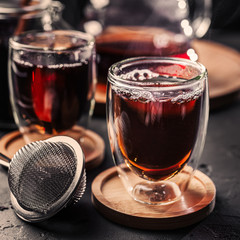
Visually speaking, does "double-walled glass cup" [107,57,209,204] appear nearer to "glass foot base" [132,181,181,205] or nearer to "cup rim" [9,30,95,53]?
"glass foot base" [132,181,181,205]

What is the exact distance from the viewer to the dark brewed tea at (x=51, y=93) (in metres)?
1.05

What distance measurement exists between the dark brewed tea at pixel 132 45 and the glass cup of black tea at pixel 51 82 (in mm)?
214

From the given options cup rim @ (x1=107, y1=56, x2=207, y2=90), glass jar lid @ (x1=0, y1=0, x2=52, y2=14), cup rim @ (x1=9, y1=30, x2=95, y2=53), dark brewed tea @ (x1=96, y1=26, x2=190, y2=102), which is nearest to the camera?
cup rim @ (x1=107, y1=56, x2=207, y2=90)

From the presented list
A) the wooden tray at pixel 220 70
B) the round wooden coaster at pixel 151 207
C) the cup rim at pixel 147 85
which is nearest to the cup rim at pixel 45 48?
the cup rim at pixel 147 85

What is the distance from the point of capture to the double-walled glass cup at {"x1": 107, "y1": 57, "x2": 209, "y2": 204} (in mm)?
848

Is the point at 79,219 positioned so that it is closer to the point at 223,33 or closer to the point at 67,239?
the point at 67,239

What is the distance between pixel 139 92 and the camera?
Answer: 2.77 feet

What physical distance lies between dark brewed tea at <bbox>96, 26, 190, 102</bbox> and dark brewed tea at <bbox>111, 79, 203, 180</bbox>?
44 centimetres

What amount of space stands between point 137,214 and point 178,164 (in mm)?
121

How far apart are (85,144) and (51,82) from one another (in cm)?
17

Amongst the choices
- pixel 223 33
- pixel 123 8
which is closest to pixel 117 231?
pixel 123 8

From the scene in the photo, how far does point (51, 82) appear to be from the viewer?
105cm

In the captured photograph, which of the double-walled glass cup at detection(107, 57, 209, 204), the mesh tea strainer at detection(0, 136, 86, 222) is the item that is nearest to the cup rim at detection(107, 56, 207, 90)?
the double-walled glass cup at detection(107, 57, 209, 204)

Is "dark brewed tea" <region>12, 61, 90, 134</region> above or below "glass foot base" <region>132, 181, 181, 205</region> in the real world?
above
